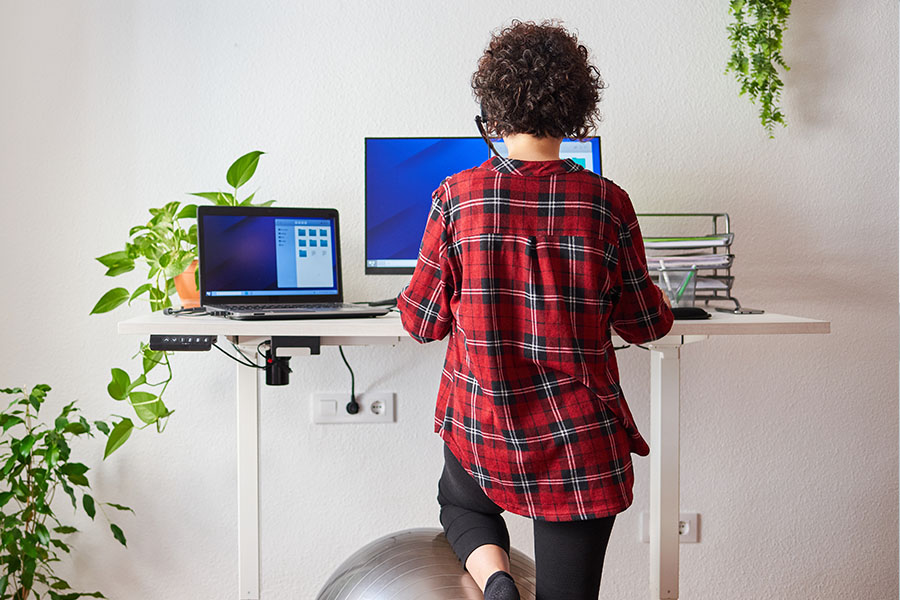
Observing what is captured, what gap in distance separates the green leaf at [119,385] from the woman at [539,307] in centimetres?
96

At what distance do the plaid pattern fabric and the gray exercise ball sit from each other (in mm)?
179

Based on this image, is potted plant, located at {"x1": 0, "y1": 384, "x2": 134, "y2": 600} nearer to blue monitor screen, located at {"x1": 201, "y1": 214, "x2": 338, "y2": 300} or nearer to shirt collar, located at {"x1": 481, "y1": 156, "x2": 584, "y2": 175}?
blue monitor screen, located at {"x1": 201, "y1": 214, "x2": 338, "y2": 300}

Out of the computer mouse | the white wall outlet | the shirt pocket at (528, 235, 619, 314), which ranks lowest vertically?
the white wall outlet

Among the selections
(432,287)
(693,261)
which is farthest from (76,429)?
(693,261)

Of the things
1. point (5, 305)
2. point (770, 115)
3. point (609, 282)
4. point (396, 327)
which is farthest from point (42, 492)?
point (770, 115)

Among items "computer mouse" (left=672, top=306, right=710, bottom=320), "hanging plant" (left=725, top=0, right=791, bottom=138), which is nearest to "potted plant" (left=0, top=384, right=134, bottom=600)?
"computer mouse" (left=672, top=306, right=710, bottom=320)

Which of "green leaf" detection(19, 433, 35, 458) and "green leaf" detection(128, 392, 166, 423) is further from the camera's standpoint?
"green leaf" detection(128, 392, 166, 423)

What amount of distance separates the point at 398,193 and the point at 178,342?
0.61 meters

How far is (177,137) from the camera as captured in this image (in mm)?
1931

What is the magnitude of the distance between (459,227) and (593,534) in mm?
503

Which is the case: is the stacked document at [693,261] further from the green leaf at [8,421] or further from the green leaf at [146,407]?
the green leaf at [8,421]

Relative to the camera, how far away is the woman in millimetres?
1068

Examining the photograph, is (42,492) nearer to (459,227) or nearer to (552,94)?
(459,227)

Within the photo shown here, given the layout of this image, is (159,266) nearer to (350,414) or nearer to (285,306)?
(285,306)
